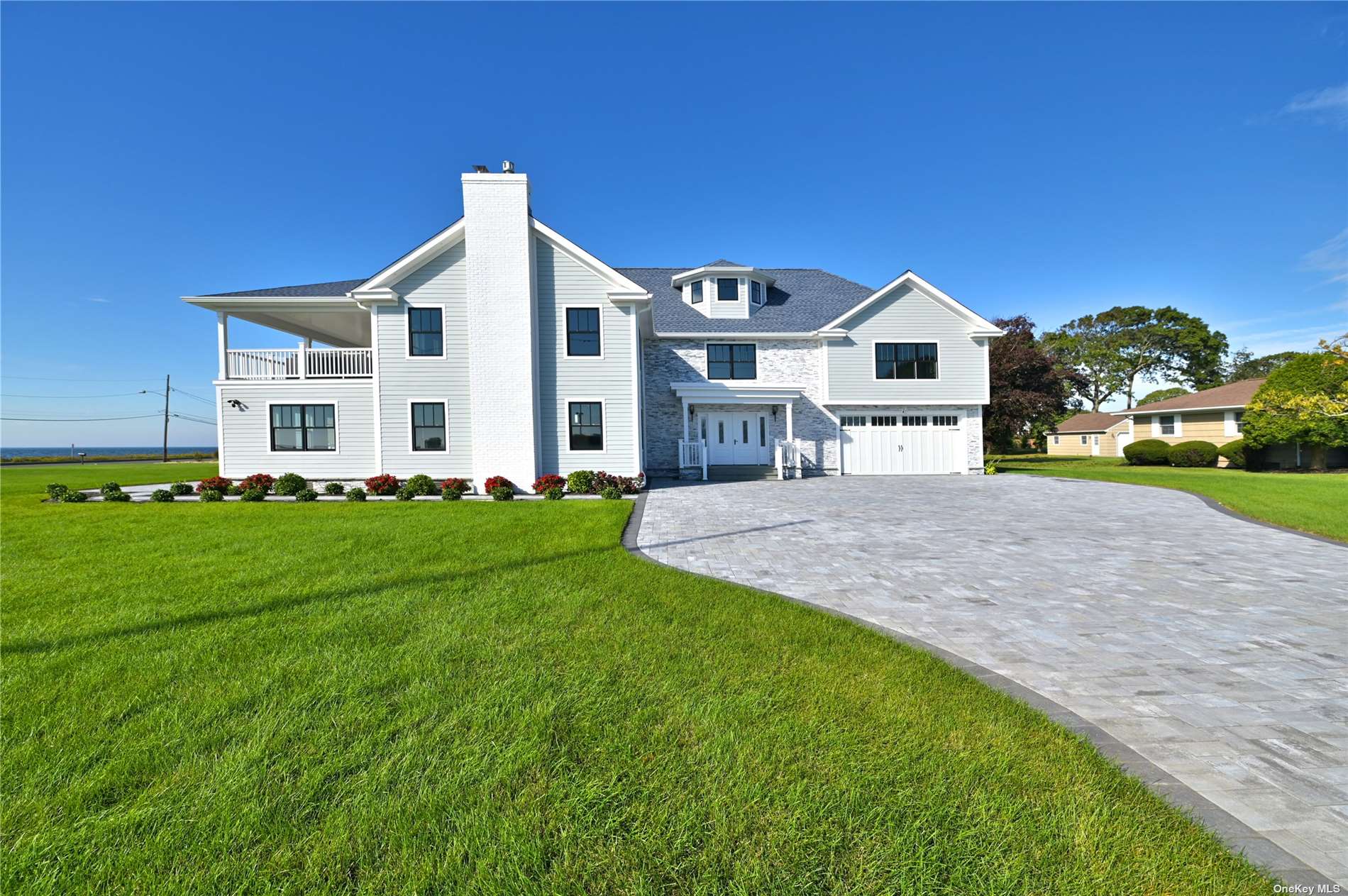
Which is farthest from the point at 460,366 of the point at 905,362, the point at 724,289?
the point at 905,362

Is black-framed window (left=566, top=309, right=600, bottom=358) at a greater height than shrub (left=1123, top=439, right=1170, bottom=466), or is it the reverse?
black-framed window (left=566, top=309, right=600, bottom=358)

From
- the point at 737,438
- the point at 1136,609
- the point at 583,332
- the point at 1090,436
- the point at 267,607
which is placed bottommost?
the point at 1136,609

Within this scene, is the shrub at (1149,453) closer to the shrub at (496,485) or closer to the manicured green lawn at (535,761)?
the shrub at (496,485)

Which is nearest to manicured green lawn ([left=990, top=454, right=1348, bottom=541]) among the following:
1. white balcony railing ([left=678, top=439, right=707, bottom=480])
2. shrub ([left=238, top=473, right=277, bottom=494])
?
white balcony railing ([left=678, top=439, right=707, bottom=480])

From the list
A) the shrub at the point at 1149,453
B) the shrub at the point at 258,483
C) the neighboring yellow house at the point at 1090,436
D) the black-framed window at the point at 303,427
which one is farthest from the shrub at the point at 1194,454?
the shrub at the point at 258,483

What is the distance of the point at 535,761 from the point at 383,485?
1453 cm

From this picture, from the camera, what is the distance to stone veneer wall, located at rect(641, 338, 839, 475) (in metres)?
20.4

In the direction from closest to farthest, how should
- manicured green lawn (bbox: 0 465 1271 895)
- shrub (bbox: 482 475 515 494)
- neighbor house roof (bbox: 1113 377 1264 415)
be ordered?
manicured green lawn (bbox: 0 465 1271 895), shrub (bbox: 482 475 515 494), neighbor house roof (bbox: 1113 377 1264 415)

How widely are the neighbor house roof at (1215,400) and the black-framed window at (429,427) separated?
36.2m

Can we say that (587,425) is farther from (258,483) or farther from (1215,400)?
(1215,400)

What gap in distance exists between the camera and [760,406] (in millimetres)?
20906

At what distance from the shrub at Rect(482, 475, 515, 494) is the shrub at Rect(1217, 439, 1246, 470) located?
3373cm

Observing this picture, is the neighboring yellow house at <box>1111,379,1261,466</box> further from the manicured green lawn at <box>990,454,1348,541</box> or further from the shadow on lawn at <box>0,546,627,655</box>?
the shadow on lawn at <box>0,546,627,655</box>

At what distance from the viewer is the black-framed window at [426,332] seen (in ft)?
52.4
